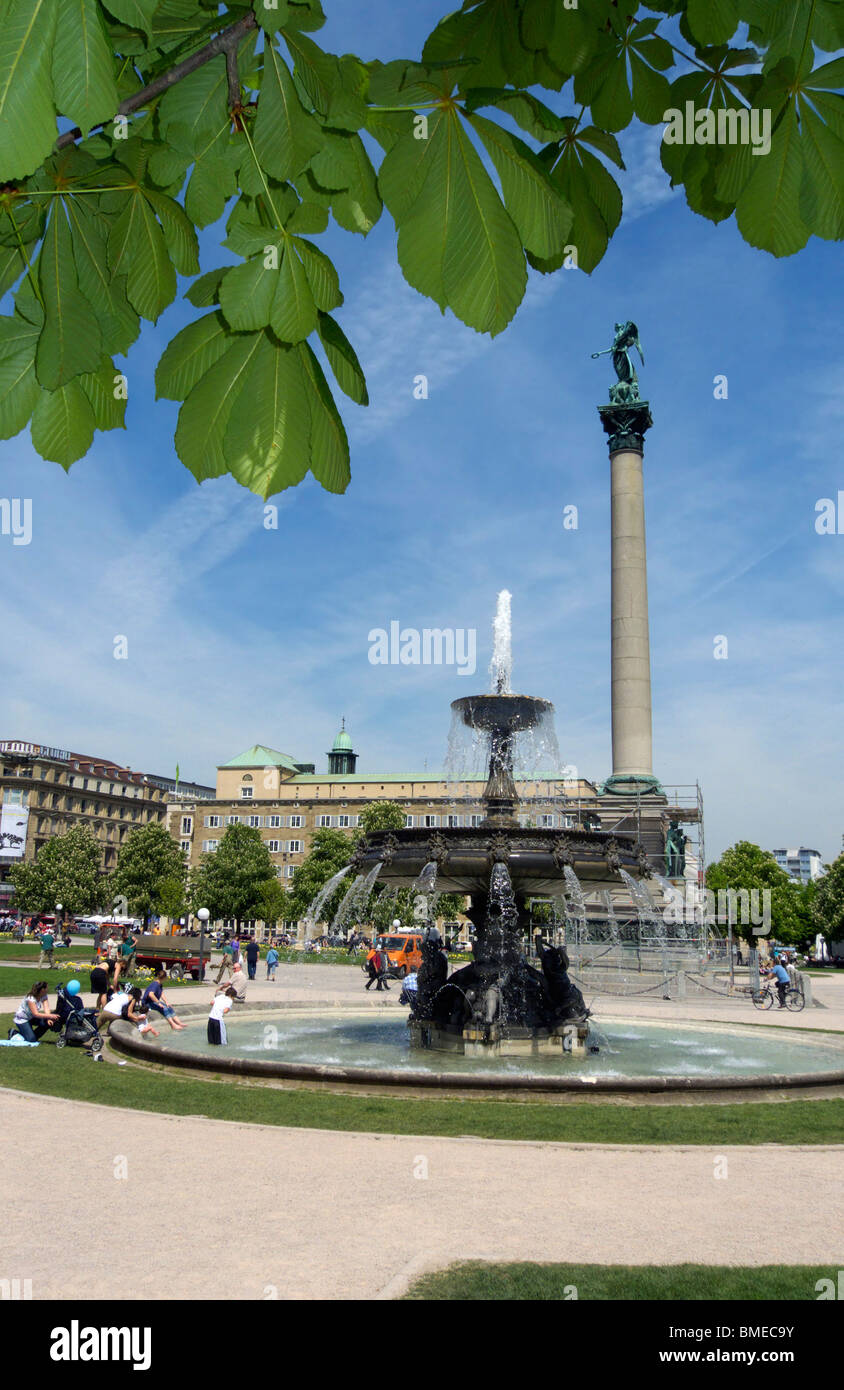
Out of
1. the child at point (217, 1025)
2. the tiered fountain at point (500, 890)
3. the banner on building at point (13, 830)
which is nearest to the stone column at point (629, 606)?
the tiered fountain at point (500, 890)

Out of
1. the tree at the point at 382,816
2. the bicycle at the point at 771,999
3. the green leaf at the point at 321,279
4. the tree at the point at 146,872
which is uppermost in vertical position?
the tree at the point at 382,816

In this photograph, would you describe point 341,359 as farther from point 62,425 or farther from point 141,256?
point 62,425

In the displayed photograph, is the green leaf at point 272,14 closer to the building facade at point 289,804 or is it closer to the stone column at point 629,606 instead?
the stone column at point 629,606

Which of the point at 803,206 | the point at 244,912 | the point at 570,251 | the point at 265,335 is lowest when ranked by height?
the point at 244,912

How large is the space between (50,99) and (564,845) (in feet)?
54.6

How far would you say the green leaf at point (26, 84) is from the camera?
1.59m

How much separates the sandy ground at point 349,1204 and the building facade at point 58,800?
99999 mm

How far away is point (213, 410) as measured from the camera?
220 cm

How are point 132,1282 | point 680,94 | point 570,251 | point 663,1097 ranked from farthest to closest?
point 663,1097
point 132,1282
point 570,251
point 680,94

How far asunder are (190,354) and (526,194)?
843 mm

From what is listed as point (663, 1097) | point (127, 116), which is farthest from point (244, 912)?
point (127, 116)

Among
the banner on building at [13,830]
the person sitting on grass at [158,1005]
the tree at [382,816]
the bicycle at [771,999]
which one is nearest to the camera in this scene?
the person sitting on grass at [158,1005]

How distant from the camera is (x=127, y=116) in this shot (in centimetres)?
241
